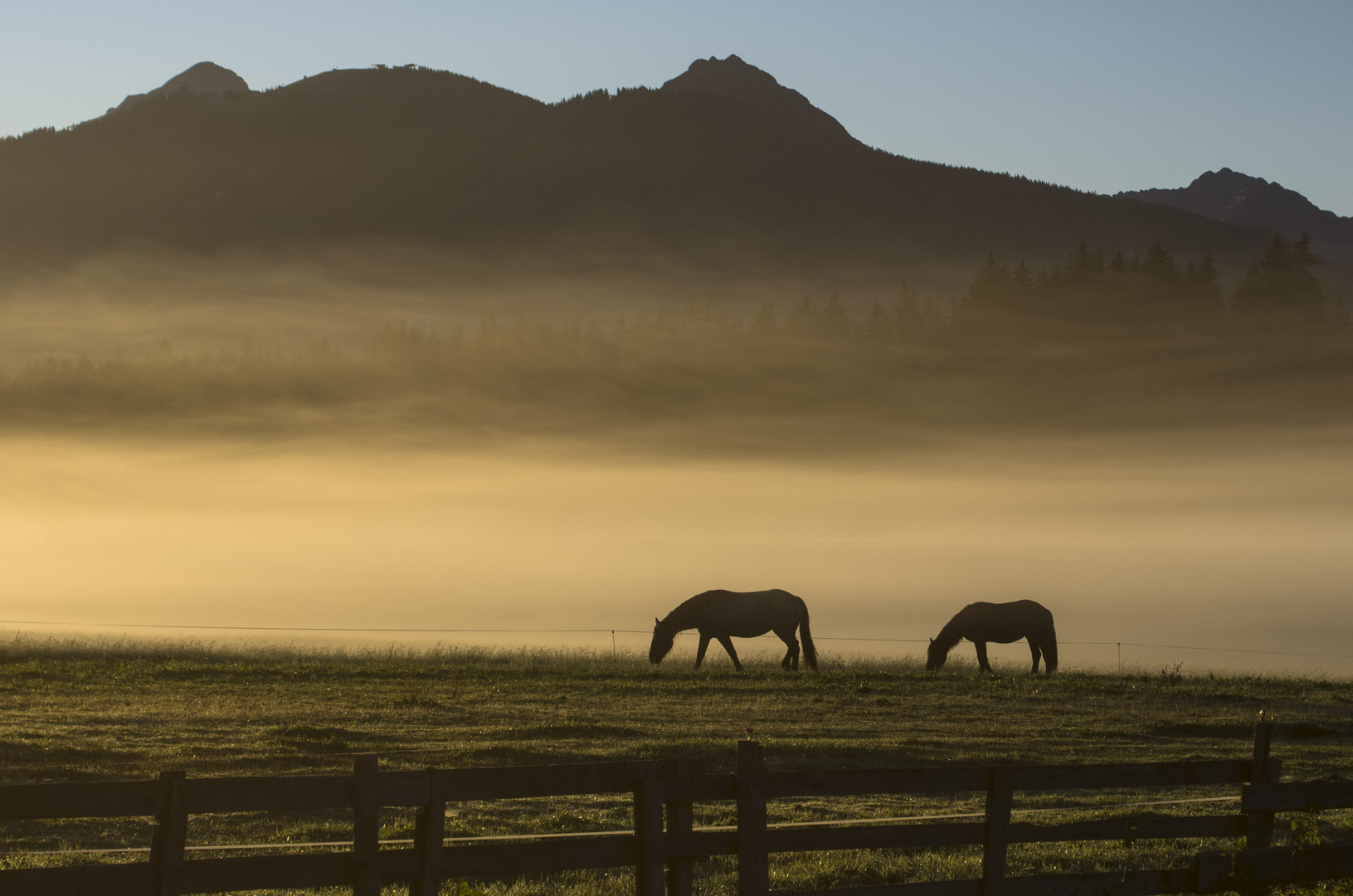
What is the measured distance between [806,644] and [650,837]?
1227 inches

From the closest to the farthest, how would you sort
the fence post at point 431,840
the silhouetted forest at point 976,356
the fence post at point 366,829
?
the fence post at point 366,829 < the fence post at point 431,840 < the silhouetted forest at point 976,356

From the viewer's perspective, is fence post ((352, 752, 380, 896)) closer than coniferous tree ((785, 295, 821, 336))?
Yes

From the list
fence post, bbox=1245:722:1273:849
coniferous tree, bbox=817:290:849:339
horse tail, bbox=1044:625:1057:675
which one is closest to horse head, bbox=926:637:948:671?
horse tail, bbox=1044:625:1057:675

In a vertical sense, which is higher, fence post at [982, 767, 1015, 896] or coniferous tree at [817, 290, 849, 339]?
coniferous tree at [817, 290, 849, 339]

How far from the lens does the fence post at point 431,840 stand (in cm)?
695

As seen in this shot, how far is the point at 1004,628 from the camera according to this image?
38.7 metres

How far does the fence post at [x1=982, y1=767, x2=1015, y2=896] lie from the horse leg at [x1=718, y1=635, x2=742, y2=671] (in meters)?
27.0

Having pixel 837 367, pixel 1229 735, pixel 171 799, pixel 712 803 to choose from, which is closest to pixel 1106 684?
pixel 1229 735

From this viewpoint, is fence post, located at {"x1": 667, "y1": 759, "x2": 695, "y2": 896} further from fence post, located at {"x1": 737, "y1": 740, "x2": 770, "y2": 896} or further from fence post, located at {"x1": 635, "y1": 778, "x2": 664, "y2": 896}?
fence post, located at {"x1": 737, "y1": 740, "x2": 770, "y2": 896}

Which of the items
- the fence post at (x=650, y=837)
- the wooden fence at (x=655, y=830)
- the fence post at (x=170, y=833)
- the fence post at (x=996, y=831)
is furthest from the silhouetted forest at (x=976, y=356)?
the fence post at (x=170, y=833)

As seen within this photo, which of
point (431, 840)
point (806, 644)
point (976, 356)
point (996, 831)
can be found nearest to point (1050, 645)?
point (806, 644)

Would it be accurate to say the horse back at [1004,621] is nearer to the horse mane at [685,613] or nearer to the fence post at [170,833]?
the horse mane at [685,613]

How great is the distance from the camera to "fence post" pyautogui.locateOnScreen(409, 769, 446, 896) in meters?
6.95

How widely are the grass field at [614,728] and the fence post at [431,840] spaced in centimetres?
308
